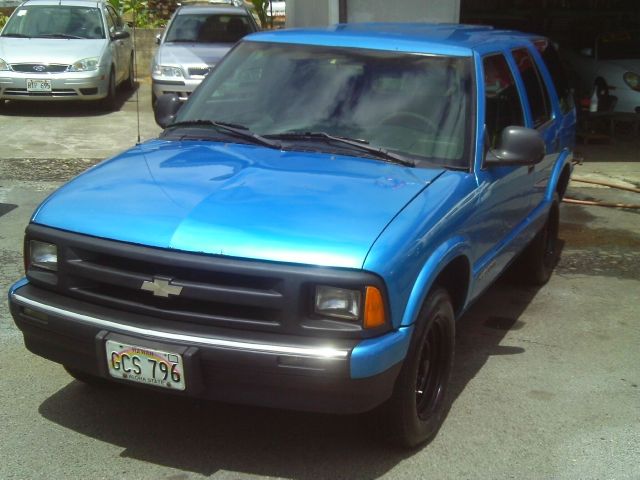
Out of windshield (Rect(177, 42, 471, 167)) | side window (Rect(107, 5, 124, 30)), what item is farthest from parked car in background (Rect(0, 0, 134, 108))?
windshield (Rect(177, 42, 471, 167))

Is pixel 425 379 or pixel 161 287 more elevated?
pixel 161 287

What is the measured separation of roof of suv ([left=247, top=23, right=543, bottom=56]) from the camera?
4.80 m

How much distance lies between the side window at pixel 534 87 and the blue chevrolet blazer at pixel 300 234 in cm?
61

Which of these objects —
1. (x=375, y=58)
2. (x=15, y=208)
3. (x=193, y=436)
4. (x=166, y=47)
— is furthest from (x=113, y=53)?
(x=193, y=436)

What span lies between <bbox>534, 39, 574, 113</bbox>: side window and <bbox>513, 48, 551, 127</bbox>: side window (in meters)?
0.40

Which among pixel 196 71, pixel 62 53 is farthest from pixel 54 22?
pixel 196 71

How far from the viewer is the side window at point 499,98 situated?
4.80 meters

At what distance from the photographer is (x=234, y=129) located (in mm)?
4605

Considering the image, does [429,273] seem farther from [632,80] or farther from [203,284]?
[632,80]

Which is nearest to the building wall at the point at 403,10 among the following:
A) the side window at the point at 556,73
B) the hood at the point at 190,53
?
the hood at the point at 190,53

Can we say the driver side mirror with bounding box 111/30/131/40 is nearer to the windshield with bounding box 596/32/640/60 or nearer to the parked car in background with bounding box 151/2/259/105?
the parked car in background with bounding box 151/2/259/105

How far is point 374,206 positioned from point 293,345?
2.37 ft

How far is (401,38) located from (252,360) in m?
2.32

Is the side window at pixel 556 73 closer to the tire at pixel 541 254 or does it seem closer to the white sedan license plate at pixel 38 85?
the tire at pixel 541 254
